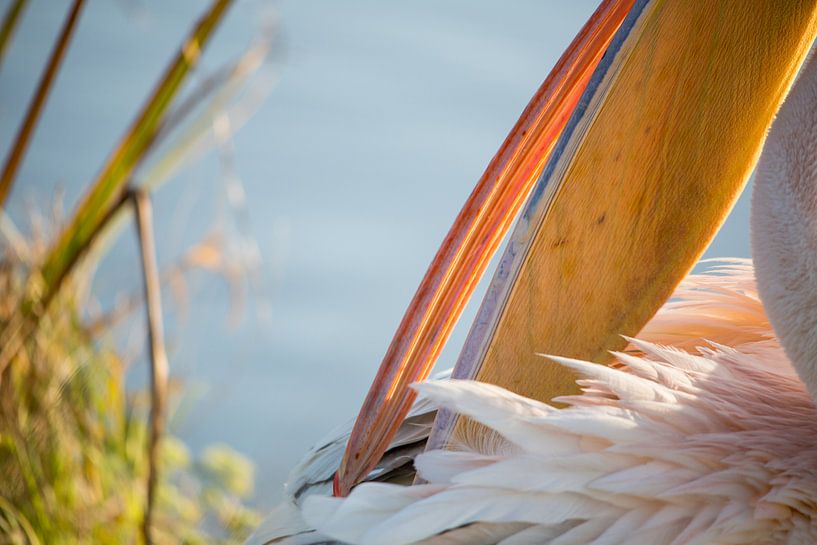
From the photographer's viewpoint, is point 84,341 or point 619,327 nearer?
point 619,327

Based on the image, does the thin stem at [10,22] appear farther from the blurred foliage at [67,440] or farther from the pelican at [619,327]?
the pelican at [619,327]

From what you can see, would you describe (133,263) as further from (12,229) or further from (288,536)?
(288,536)

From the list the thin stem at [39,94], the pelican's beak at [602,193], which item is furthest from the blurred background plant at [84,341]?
the pelican's beak at [602,193]

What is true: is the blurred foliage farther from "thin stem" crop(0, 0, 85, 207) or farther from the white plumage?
the white plumage

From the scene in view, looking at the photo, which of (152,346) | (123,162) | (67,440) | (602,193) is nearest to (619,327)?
(602,193)

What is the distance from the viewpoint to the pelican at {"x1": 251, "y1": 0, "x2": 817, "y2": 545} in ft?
2.60

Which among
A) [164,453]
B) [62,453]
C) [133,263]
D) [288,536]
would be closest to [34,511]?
[62,453]

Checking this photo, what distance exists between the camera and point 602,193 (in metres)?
0.85

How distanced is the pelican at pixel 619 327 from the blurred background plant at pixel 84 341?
42 cm

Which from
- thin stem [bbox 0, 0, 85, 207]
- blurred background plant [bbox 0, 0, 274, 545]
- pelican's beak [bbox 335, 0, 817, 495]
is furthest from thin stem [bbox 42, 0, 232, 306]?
pelican's beak [bbox 335, 0, 817, 495]

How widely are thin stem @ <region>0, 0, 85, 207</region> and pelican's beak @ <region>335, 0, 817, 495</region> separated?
0.66m

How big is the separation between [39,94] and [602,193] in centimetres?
85

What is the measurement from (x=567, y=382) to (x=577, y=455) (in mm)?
132

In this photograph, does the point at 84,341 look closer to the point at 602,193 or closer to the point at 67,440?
the point at 67,440
